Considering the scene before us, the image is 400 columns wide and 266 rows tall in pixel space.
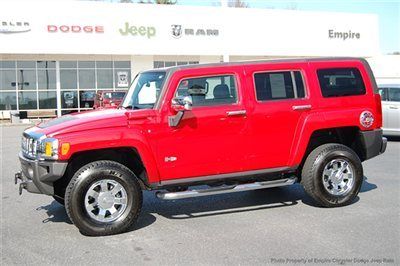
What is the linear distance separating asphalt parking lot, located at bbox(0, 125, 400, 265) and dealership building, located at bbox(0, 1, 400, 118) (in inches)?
793

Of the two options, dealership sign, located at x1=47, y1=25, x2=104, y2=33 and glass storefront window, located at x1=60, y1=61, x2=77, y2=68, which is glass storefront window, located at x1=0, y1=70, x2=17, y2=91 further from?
dealership sign, located at x1=47, y1=25, x2=104, y2=33

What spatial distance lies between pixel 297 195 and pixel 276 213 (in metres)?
1.14

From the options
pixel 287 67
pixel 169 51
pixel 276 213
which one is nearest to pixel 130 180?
pixel 276 213

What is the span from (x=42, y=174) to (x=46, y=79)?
974 inches

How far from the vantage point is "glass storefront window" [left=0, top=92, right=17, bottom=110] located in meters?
28.6

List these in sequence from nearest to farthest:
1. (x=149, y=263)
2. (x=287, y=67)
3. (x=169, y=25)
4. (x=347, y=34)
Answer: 1. (x=149, y=263)
2. (x=287, y=67)
3. (x=169, y=25)
4. (x=347, y=34)

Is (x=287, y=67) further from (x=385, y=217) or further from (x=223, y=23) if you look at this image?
(x=223, y=23)

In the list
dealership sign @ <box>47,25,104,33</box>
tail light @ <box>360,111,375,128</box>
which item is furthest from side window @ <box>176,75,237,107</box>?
dealership sign @ <box>47,25,104,33</box>

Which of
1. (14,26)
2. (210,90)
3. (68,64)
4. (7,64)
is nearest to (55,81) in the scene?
(68,64)

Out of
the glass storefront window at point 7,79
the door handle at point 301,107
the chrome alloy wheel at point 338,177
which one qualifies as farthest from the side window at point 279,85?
the glass storefront window at point 7,79

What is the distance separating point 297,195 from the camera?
7.41 m

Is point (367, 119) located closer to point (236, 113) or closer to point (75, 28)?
→ point (236, 113)

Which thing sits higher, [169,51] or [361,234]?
[169,51]

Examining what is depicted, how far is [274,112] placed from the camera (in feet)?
20.7
